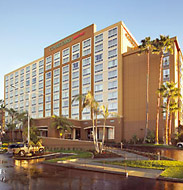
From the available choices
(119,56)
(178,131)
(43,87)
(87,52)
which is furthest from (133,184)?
(43,87)

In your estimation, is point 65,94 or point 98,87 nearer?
point 98,87

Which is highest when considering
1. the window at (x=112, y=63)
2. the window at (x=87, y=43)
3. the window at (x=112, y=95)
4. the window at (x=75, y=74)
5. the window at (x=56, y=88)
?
the window at (x=87, y=43)

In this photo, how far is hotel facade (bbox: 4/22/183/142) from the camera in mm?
50263

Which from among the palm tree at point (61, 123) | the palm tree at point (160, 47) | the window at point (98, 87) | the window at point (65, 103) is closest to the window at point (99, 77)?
the window at point (98, 87)

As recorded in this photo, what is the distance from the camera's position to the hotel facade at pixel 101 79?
165ft

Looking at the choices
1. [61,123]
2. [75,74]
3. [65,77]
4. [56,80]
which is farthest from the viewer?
[56,80]

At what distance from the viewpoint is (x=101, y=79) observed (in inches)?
2299

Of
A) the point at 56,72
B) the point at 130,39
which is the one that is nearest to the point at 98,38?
the point at 130,39

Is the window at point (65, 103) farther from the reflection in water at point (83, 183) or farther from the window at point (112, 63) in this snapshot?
the reflection in water at point (83, 183)

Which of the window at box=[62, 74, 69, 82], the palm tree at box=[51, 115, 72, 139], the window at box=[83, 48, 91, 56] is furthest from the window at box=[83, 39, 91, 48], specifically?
the palm tree at box=[51, 115, 72, 139]

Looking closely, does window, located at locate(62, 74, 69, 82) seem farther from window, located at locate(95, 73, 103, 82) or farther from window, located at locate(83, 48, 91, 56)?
window, located at locate(95, 73, 103, 82)

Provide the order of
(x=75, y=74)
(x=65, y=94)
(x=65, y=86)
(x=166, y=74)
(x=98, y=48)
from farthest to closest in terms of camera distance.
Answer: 1. (x=65, y=86)
2. (x=65, y=94)
3. (x=75, y=74)
4. (x=98, y=48)
5. (x=166, y=74)

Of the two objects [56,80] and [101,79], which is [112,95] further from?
[56,80]

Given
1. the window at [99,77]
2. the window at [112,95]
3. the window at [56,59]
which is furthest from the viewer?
the window at [56,59]
